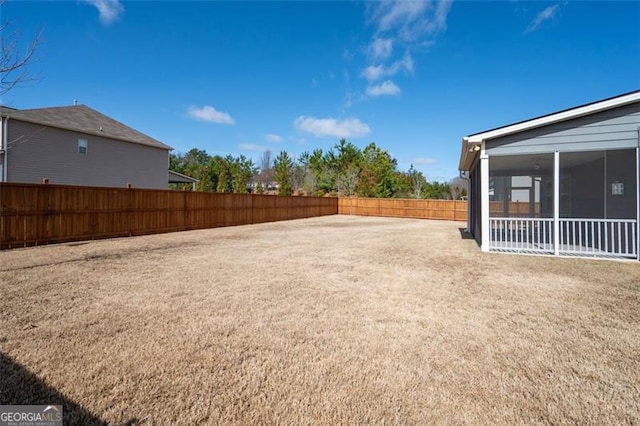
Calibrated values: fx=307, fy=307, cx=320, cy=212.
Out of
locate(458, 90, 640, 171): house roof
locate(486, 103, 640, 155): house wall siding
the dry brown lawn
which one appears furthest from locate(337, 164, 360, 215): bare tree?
the dry brown lawn

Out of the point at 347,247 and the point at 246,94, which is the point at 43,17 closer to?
the point at 347,247

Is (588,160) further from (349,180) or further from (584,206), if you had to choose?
(349,180)

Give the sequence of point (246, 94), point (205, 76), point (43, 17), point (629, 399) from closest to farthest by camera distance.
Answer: point (629, 399)
point (43, 17)
point (205, 76)
point (246, 94)

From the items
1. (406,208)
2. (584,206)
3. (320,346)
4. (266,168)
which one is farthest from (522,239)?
(266,168)

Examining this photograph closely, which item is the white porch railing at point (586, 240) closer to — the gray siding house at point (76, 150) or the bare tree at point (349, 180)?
the gray siding house at point (76, 150)

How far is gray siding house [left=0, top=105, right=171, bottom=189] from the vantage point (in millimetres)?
13625

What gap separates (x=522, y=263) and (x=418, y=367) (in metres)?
5.63

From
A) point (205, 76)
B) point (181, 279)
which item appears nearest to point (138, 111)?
point (205, 76)

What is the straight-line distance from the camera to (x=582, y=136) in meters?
7.26

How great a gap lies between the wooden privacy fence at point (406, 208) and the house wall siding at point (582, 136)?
15.6m

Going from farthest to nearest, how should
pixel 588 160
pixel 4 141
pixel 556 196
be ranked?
pixel 4 141, pixel 588 160, pixel 556 196

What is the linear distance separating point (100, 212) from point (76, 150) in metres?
8.86

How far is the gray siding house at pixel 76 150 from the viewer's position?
13.6 metres

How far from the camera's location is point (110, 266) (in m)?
5.86
